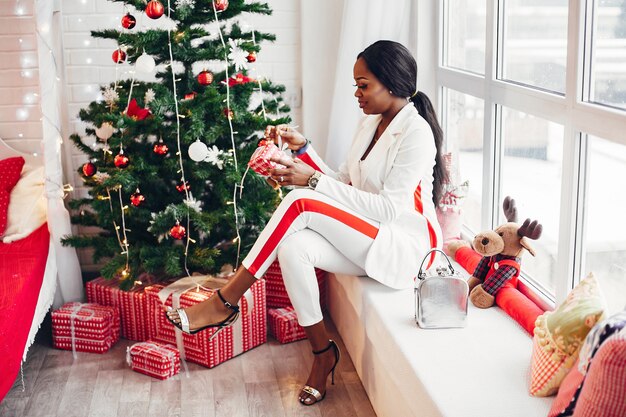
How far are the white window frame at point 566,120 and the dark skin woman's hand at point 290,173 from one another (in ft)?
2.42

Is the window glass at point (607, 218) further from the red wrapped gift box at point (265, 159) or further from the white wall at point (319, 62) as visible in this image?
the white wall at point (319, 62)

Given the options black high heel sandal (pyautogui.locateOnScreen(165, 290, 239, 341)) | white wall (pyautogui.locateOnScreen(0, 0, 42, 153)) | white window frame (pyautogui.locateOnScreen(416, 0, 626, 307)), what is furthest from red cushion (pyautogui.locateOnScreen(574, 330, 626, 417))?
white wall (pyautogui.locateOnScreen(0, 0, 42, 153))

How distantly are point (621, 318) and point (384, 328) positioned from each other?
1062 millimetres

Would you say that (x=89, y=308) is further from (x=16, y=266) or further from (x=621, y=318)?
(x=621, y=318)

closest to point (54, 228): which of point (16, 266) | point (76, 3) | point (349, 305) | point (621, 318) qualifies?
point (16, 266)

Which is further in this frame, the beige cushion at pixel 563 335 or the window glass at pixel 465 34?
the window glass at pixel 465 34

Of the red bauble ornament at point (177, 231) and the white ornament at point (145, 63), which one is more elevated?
the white ornament at point (145, 63)

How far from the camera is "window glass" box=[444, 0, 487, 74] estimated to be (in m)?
3.15

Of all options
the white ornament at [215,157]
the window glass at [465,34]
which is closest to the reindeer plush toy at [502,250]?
the window glass at [465,34]

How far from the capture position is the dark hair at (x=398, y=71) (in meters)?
2.81

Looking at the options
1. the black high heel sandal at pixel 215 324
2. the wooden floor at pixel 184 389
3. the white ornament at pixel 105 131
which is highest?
the white ornament at pixel 105 131

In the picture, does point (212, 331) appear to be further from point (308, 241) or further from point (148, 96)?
point (148, 96)

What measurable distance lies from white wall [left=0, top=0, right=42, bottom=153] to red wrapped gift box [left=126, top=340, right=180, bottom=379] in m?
1.26

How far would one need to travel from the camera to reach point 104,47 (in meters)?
3.83
